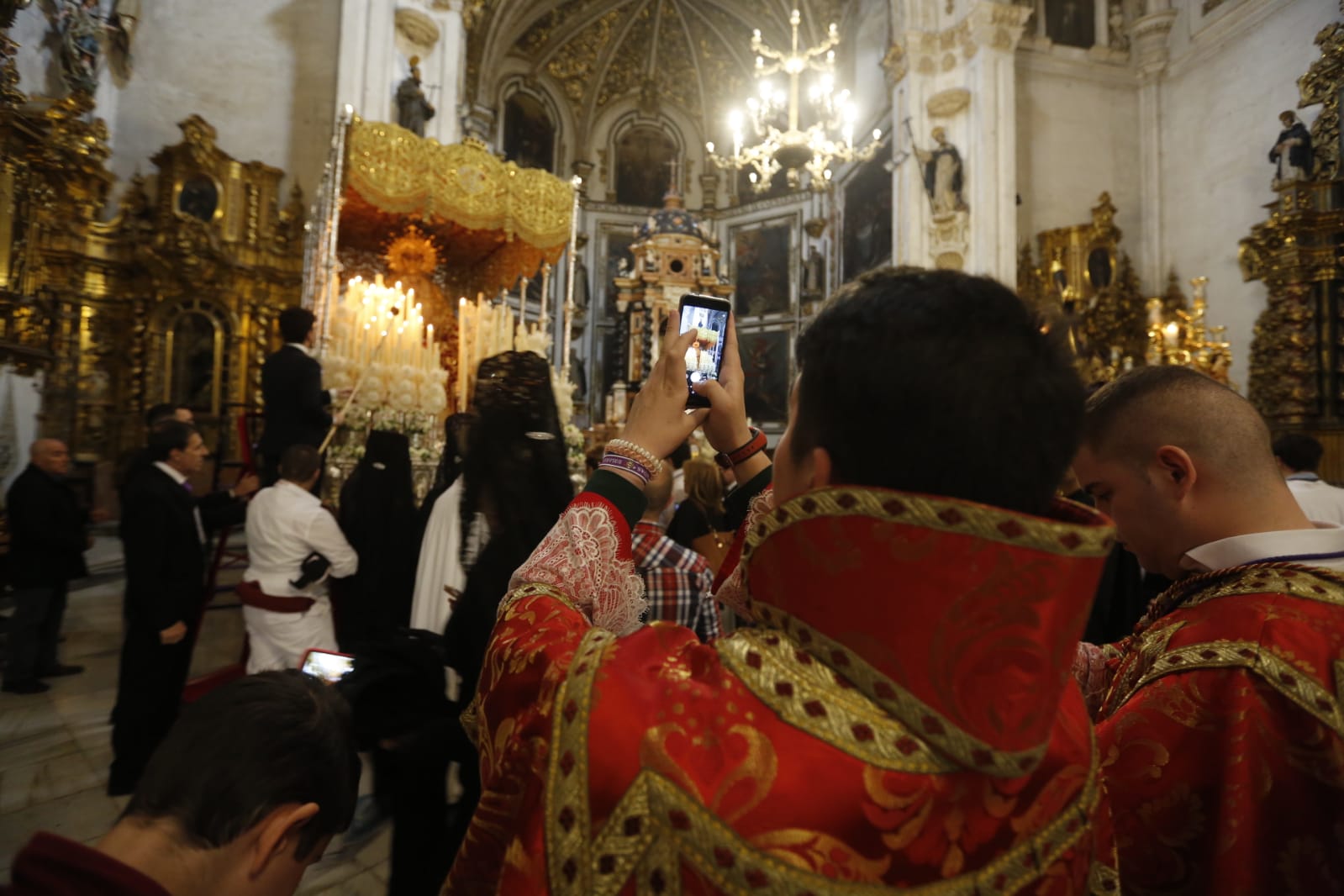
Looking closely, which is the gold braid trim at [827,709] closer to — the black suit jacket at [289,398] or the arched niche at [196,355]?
the black suit jacket at [289,398]

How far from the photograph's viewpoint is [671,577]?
2.79 m

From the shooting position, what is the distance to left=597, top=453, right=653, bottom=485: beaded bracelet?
3.19ft

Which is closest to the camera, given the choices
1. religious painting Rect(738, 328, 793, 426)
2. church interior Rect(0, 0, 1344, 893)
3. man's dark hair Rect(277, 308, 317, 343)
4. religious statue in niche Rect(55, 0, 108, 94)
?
man's dark hair Rect(277, 308, 317, 343)

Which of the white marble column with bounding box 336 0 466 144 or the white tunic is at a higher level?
the white marble column with bounding box 336 0 466 144

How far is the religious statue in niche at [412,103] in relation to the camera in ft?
32.3

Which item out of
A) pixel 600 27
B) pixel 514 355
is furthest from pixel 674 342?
pixel 600 27

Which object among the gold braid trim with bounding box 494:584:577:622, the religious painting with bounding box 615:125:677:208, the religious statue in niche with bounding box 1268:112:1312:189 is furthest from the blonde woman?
the religious painting with bounding box 615:125:677:208

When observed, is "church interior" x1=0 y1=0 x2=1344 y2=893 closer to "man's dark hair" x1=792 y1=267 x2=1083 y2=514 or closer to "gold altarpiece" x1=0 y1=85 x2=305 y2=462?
"gold altarpiece" x1=0 y1=85 x2=305 y2=462

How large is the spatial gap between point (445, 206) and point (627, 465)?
7.81 m

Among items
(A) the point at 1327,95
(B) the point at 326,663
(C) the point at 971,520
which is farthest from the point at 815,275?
(C) the point at 971,520

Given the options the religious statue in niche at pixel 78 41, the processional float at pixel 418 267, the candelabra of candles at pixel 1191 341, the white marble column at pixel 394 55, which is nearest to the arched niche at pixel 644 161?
the white marble column at pixel 394 55

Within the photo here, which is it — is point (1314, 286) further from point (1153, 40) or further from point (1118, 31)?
point (1118, 31)

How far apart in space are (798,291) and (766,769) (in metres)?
18.5

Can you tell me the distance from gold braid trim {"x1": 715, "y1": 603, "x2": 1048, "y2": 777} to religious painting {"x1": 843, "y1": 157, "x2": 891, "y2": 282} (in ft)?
42.7
